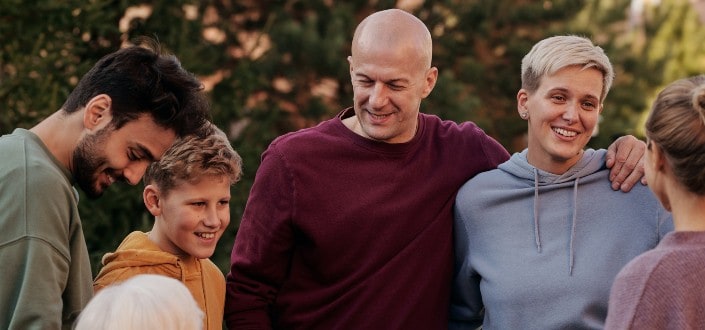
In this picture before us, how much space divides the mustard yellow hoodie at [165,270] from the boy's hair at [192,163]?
0.21m

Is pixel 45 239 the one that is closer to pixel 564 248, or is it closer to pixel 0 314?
pixel 0 314

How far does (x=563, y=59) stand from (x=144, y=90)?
132 cm

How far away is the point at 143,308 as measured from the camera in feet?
8.32

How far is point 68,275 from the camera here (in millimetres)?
3121

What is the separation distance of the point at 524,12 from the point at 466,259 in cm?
819

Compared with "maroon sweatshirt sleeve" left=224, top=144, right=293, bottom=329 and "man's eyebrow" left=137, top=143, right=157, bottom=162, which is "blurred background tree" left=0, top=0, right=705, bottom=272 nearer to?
"maroon sweatshirt sleeve" left=224, top=144, right=293, bottom=329

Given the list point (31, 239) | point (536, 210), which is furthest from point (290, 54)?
point (31, 239)

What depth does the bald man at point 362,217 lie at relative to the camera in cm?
374

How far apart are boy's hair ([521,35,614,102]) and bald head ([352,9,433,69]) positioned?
40cm

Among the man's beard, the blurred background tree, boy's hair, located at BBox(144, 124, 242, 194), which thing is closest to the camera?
the man's beard

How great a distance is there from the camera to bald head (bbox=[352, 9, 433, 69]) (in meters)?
3.83

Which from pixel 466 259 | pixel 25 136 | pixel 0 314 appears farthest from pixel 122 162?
pixel 466 259

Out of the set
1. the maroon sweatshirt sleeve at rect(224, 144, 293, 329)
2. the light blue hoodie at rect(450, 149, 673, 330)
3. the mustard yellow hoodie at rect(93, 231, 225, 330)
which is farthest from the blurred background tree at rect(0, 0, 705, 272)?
the mustard yellow hoodie at rect(93, 231, 225, 330)

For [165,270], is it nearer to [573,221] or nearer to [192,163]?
[192,163]
